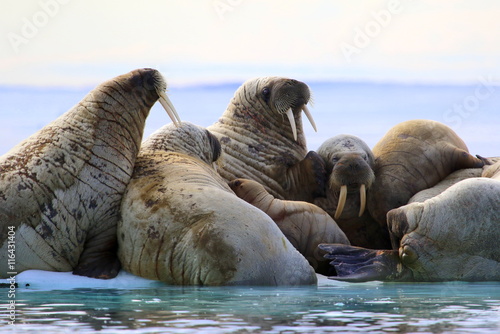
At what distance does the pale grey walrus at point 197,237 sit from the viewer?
297 inches

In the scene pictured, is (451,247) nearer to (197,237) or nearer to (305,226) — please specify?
(305,226)

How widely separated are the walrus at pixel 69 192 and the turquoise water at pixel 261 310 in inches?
27.3

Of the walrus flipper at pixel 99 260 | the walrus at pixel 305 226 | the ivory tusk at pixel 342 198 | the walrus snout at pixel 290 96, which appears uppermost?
the walrus snout at pixel 290 96

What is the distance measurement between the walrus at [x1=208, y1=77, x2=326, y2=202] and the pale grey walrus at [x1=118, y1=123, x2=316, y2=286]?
2.32 meters

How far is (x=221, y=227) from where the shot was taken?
7578mm

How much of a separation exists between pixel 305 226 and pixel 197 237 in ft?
5.79

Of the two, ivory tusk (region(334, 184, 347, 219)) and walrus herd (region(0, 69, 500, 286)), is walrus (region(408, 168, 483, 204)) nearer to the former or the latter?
walrus herd (region(0, 69, 500, 286))

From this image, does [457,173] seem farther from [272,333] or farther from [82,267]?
[272,333]

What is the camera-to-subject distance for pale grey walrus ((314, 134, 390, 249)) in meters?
10.1

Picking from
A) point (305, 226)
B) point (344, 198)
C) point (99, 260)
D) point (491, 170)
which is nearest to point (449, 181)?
point (491, 170)

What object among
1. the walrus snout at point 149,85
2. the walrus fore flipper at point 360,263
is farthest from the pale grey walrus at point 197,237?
the walrus snout at point 149,85

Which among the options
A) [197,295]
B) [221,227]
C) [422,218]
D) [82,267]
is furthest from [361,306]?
A: [82,267]

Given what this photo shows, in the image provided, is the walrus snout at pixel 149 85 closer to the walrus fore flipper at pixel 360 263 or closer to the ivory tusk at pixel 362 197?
the walrus fore flipper at pixel 360 263

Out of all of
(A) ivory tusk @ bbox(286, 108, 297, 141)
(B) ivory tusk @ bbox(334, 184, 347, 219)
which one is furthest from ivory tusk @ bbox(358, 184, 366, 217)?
(A) ivory tusk @ bbox(286, 108, 297, 141)
